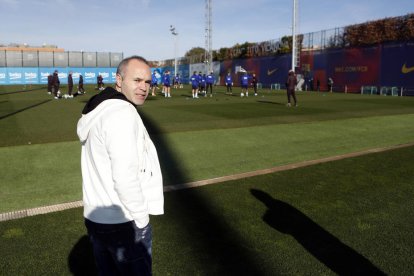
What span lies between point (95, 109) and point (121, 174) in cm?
41

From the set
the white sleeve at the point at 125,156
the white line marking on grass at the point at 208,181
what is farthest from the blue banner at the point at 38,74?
the white sleeve at the point at 125,156

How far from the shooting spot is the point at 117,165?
1.93 meters


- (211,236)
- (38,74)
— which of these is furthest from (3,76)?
(211,236)

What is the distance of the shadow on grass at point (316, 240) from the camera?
3.45 metres

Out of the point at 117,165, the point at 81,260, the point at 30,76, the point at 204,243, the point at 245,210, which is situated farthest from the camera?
the point at 30,76

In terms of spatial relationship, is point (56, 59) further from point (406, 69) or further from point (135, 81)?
point (135, 81)

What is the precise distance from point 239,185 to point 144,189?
386 cm

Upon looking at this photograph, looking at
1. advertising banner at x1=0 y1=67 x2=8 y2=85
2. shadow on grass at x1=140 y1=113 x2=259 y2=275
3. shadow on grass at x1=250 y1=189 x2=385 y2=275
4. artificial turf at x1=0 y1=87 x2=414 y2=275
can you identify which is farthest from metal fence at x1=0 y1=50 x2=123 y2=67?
shadow on grass at x1=250 y1=189 x2=385 y2=275

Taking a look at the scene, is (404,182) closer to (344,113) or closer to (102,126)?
(102,126)

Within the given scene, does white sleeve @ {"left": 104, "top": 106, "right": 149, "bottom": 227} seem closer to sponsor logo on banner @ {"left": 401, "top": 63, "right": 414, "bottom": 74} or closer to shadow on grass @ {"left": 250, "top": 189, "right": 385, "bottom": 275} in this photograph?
shadow on grass @ {"left": 250, "top": 189, "right": 385, "bottom": 275}

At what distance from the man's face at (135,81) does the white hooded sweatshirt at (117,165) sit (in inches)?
4.3

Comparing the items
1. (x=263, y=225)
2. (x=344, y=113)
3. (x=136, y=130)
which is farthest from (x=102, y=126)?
(x=344, y=113)

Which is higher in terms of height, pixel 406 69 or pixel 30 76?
pixel 30 76

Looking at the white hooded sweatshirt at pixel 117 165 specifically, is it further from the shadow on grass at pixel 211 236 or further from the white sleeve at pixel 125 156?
the shadow on grass at pixel 211 236
